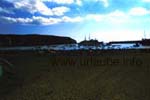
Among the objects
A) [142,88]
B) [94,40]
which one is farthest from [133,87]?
[94,40]

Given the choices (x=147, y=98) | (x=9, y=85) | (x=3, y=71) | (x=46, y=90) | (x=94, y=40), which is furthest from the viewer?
(x=94, y=40)

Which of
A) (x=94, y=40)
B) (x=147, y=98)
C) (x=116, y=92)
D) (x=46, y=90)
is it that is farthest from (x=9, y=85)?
(x=94, y=40)

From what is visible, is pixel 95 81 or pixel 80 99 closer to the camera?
pixel 80 99

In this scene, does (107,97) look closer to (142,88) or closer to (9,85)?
(142,88)

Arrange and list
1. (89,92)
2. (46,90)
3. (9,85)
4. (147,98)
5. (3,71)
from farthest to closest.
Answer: (3,71), (9,85), (46,90), (89,92), (147,98)

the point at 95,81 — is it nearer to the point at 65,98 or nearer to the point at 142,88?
the point at 142,88

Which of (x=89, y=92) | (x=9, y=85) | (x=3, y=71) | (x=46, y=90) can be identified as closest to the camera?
(x=89, y=92)

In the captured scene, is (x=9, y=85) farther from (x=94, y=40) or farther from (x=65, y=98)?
(x=94, y=40)

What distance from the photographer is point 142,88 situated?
624 inches

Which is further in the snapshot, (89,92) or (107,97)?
(89,92)

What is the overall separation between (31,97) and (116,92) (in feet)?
14.0

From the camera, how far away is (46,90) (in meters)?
15.8

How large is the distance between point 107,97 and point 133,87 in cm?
346

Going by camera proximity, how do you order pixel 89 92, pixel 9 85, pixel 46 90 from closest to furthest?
pixel 89 92 → pixel 46 90 → pixel 9 85
